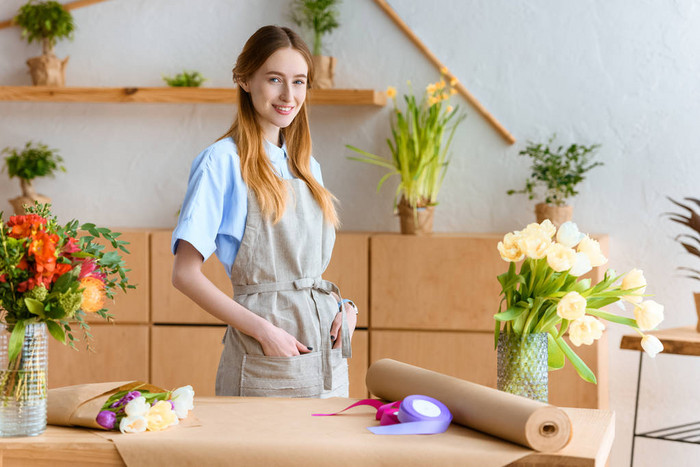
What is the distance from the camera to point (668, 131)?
3328 millimetres

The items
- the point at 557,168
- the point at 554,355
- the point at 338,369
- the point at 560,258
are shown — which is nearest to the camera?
the point at 560,258

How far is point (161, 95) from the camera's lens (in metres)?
3.46

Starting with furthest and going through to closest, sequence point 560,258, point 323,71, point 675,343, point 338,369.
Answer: point 323,71 → point 675,343 → point 338,369 → point 560,258

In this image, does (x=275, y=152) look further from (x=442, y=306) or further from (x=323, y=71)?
(x=323, y=71)

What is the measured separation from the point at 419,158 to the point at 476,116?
1.32ft

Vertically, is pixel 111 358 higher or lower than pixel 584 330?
lower

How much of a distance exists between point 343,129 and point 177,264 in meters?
1.90

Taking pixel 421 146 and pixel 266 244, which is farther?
pixel 421 146

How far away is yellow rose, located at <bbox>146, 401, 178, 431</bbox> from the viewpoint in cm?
129

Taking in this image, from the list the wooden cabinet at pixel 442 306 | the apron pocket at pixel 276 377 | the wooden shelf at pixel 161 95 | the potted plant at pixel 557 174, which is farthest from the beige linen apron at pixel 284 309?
the potted plant at pixel 557 174

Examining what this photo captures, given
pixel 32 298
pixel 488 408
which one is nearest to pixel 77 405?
pixel 32 298

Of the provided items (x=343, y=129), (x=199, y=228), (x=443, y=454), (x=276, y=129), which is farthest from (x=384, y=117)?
(x=443, y=454)

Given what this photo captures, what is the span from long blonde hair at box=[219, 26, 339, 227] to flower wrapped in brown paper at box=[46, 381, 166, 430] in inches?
24.0

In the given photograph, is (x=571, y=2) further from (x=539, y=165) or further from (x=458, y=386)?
(x=458, y=386)
